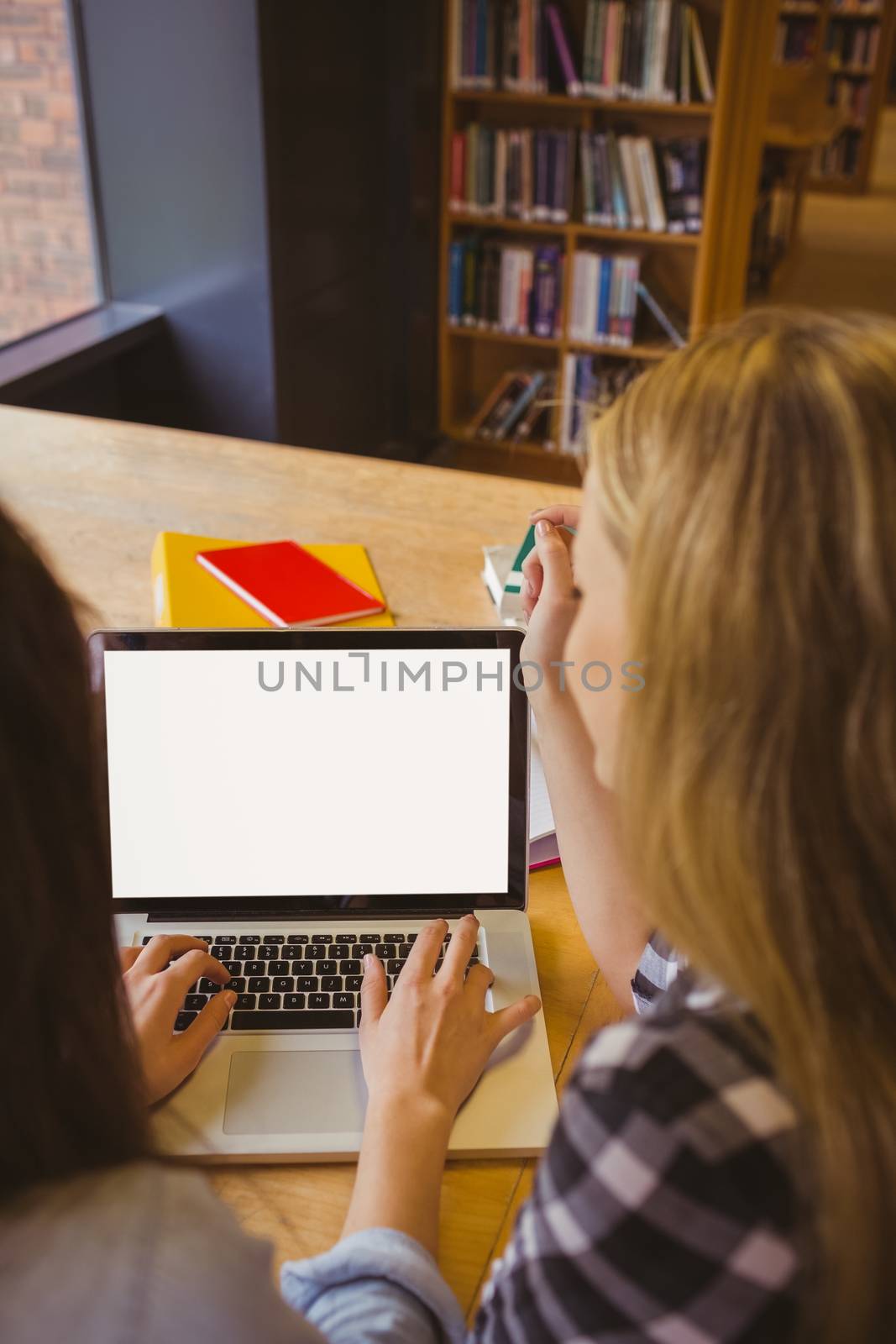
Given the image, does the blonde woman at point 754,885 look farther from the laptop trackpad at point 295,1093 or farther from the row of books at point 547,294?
the row of books at point 547,294

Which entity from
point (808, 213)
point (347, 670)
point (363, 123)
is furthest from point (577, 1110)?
point (808, 213)

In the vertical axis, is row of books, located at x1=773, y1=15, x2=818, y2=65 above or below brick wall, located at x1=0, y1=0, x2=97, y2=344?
above

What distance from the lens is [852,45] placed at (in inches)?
314

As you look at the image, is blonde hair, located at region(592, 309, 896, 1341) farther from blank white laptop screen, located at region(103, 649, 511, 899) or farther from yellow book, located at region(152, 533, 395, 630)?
yellow book, located at region(152, 533, 395, 630)

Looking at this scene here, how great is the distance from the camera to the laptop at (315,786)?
0.88m

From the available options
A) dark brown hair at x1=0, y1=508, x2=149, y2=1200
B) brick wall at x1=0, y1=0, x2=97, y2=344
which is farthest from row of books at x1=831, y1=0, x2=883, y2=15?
dark brown hair at x1=0, y1=508, x2=149, y2=1200

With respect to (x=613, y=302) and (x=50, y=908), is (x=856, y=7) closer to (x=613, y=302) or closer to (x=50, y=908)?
(x=613, y=302)

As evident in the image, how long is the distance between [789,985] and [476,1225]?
33 cm

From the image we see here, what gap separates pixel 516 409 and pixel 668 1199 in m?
3.62

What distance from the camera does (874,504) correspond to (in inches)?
17.5

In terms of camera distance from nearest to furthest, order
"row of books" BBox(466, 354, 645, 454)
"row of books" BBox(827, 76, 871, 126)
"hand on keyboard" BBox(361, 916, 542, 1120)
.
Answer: "hand on keyboard" BBox(361, 916, 542, 1120), "row of books" BBox(466, 354, 645, 454), "row of books" BBox(827, 76, 871, 126)

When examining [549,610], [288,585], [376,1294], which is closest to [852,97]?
[288,585]

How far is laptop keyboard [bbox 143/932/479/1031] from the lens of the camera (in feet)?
2.67

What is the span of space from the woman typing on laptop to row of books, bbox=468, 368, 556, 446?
3.43 metres
